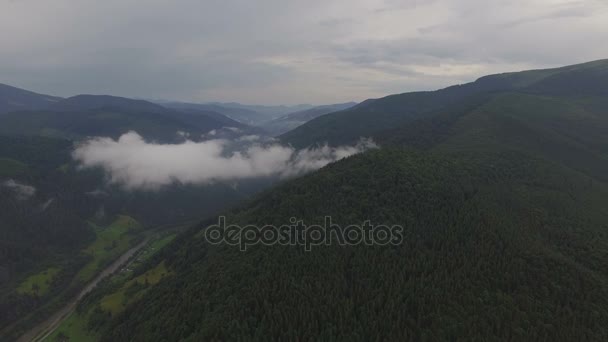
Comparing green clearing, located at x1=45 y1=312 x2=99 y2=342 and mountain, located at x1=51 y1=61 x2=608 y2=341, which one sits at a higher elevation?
mountain, located at x1=51 y1=61 x2=608 y2=341

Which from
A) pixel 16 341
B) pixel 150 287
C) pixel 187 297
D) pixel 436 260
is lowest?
pixel 16 341

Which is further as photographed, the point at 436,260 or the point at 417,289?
the point at 436,260

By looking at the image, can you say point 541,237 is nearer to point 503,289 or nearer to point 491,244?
point 491,244

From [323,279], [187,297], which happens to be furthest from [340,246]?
[187,297]

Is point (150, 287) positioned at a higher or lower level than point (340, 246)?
lower

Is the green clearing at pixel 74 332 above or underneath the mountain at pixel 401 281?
underneath

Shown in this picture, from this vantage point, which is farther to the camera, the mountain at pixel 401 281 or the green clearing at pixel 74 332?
the green clearing at pixel 74 332

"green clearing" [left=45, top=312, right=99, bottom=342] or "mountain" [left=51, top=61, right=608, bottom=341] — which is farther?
"green clearing" [left=45, top=312, right=99, bottom=342]

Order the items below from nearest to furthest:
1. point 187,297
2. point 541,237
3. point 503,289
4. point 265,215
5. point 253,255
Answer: point 503,289 < point 187,297 < point 253,255 < point 541,237 < point 265,215
